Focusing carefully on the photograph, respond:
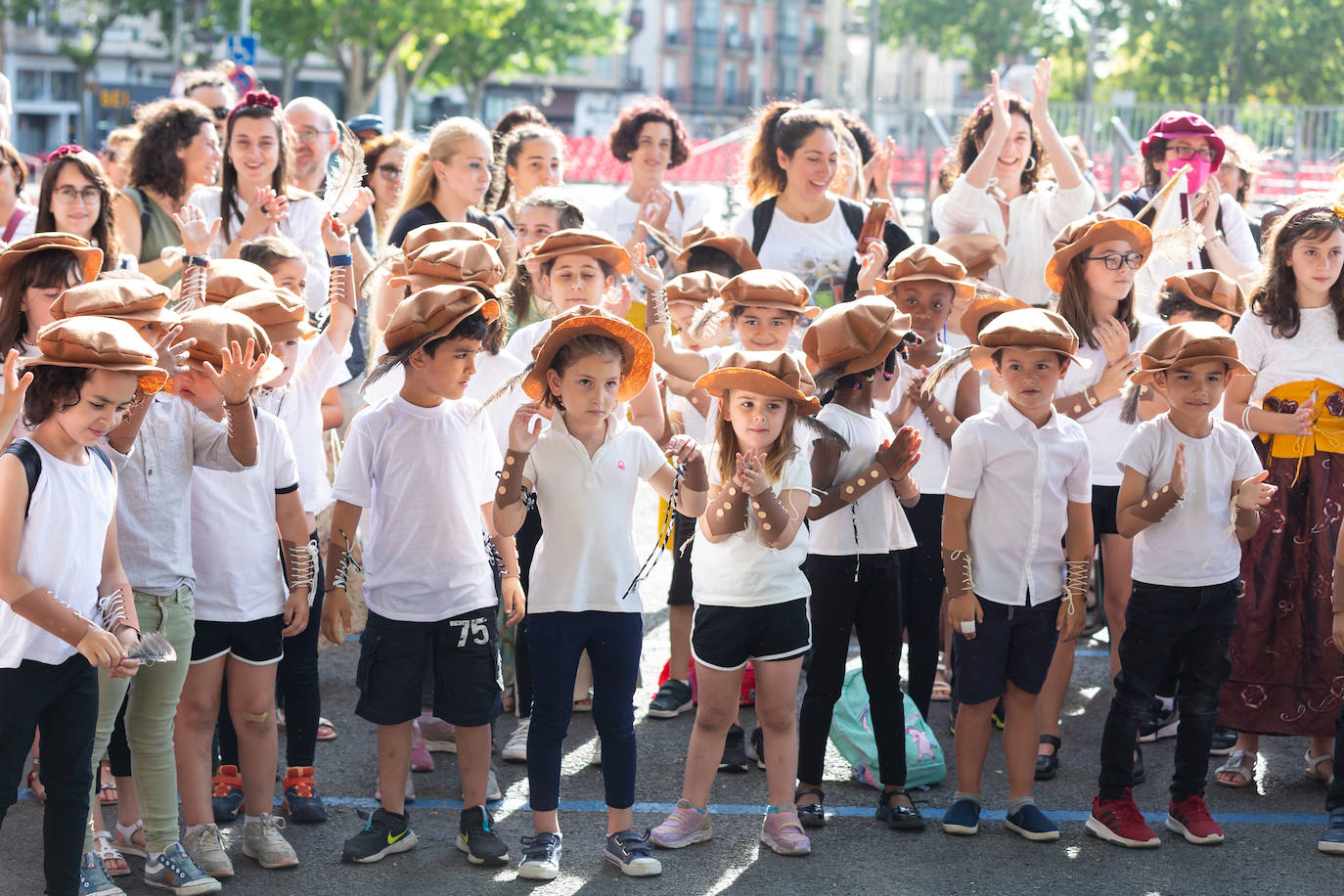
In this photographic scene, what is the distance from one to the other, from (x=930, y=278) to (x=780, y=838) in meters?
2.04

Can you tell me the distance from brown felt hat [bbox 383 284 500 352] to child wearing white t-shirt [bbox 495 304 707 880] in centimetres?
27

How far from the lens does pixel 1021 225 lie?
6.46 metres

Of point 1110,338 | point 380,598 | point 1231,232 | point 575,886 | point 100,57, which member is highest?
point 100,57

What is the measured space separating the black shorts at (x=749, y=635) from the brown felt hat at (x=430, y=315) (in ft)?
3.86

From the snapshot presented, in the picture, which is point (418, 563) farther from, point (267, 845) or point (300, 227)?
point (300, 227)

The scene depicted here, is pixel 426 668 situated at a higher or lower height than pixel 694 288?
lower

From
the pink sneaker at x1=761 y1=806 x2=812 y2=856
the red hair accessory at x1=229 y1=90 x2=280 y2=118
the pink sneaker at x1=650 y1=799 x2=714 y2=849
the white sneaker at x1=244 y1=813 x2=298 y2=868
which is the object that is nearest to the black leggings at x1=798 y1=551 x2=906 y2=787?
the pink sneaker at x1=761 y1=806 x2=812 y2=856

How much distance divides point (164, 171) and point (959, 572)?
161 inches

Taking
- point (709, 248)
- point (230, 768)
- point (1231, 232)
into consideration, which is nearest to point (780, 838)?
point (230, 768)

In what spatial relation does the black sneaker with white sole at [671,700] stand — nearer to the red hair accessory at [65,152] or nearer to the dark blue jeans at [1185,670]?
the dark blue jeans at [1185,670]

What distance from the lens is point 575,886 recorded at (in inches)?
167

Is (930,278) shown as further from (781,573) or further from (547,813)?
(547,813)

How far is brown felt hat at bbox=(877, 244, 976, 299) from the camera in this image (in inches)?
204

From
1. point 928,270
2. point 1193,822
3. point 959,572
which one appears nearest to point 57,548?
point 959,572
